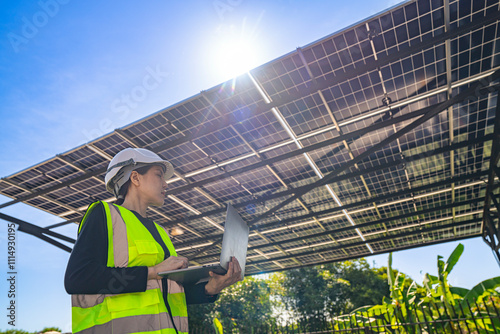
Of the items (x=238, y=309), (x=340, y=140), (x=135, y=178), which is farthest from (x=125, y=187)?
(x=238, y=309)

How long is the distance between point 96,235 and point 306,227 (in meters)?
14.2

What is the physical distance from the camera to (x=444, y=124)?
9.87 m

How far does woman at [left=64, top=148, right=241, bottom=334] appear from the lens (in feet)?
6.21

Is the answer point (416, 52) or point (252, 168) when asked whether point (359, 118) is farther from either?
point (252, 168)

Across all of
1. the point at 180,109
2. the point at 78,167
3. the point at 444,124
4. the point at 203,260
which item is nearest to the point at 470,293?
the point at 444,124

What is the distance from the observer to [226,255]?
2322mm

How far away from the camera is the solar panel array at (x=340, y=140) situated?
7.92 meters

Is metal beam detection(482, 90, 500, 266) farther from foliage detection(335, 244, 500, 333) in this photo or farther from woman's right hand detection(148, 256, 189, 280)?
woman's right hand detection(148, 256, 189, 280)

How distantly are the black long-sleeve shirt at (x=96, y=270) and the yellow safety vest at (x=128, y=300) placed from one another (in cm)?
2

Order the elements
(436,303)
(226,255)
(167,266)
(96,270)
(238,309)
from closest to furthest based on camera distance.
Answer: (96,270), (167,266), (226,255), (436,303), (238,309)

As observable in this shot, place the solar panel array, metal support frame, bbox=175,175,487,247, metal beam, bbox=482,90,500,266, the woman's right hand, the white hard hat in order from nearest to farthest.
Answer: the woman's right hand
the white hard hat
the solar panel array
metal beam, bbox=482,90,500,266
metal support frame, bbox=175,175,487,247

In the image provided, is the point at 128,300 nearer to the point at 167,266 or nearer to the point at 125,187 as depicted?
the point at 167,266

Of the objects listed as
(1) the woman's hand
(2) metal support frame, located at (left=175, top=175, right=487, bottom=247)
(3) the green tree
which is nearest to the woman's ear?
(1) the woman's hand

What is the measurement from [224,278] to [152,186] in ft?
3.11
